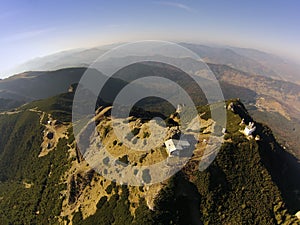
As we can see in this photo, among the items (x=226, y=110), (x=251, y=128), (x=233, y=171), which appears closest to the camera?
(x=233, y=171)

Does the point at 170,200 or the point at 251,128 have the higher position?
the point at 251,128

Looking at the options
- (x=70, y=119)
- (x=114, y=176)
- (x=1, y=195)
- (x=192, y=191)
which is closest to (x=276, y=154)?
(x=192, y=191)

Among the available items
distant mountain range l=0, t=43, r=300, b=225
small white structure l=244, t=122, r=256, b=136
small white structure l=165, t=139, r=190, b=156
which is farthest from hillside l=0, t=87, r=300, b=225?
small white structure l=165, t=139, r=190, b=156

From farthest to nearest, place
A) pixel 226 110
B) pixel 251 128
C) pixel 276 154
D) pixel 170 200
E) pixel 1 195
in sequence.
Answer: pixel 1 195 → pixel 226 110 → pixel 276 154 → pixel 251 128 → pixel 170 200

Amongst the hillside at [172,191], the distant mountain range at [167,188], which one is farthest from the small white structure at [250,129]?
the distant mountain range at [167,188]

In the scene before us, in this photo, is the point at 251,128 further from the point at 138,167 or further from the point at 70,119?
the point at 70,119

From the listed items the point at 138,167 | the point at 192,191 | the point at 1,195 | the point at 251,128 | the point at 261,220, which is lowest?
the point at 1,195
